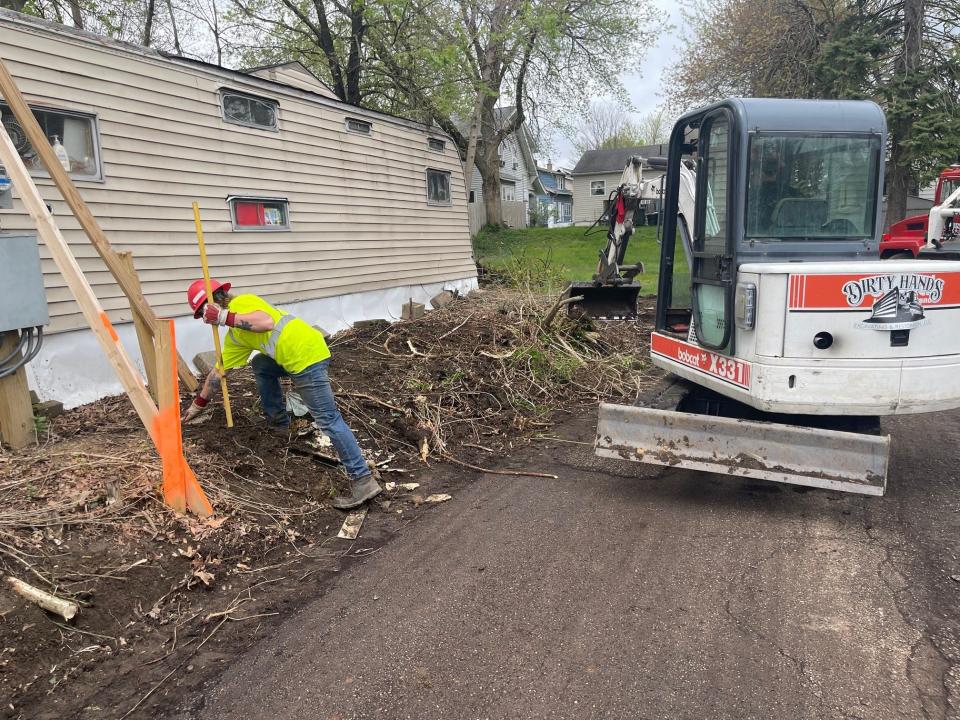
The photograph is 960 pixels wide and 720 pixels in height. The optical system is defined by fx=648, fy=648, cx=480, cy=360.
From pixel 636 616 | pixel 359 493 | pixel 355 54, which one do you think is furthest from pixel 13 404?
pixel 355 54

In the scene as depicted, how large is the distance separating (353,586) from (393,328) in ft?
19.8

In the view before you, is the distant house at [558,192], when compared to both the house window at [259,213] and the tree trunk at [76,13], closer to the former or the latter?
the tree trunk at [76,13]

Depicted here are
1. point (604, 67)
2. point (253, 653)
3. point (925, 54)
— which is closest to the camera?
point (253, 653)

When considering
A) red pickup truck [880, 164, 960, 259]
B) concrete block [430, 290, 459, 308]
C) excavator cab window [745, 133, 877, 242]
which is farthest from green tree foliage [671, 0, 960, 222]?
excavator cab window [745, 133, 877, 242]

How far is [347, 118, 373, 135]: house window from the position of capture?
10820 millimetres

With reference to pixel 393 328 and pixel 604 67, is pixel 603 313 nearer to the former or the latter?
pixel 393 328

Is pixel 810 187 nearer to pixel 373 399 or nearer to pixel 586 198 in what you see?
pixel 373 399

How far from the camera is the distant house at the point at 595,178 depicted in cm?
4297

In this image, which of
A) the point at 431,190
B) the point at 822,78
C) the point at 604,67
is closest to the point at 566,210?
the point at 604,67

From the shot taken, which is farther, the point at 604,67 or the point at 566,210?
the point at 566,210

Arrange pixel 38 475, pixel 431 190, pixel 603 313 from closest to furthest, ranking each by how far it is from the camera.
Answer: pixel 38 475
pixel 603 313
pixel 431 190

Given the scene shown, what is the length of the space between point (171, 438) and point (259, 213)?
5.80m

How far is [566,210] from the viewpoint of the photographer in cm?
5603

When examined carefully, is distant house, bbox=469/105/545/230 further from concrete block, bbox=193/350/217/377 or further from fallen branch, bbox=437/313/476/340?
concrete block, bbox=193/350/217/377
